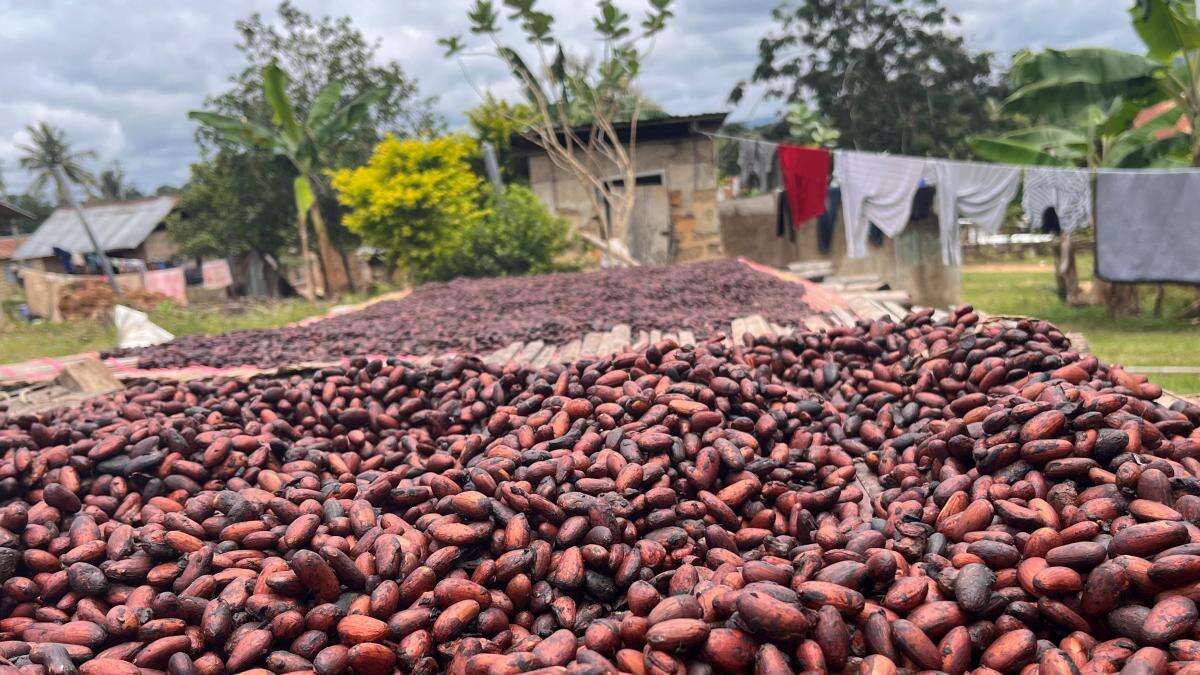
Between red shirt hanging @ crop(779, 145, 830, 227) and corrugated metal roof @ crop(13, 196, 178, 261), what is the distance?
22104mm

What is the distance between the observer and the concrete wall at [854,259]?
11836mm

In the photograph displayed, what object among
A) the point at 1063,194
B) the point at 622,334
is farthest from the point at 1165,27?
the point at 622,334

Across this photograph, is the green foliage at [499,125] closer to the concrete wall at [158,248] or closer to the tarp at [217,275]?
the tarp at [217,275]

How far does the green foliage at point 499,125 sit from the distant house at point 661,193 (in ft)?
3.41

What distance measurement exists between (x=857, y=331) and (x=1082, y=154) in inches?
359

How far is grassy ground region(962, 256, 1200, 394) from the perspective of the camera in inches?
295

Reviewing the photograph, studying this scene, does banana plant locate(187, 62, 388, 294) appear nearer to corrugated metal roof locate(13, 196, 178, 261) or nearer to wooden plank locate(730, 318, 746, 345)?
wooden plank locate(730, 318, 746, 345)

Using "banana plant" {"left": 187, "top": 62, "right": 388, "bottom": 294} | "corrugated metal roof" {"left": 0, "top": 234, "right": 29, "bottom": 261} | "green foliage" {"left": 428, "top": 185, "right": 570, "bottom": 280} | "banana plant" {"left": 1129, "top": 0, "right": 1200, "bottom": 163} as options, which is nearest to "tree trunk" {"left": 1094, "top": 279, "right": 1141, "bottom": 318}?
"banana plant" {"left": 1129, "top": 0, "right": 1200, "bottom": 163}

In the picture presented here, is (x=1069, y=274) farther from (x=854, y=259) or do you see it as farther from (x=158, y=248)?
(x=158, y=248)

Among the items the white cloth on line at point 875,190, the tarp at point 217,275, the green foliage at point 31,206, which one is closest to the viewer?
the white cloth on line at point 875,190

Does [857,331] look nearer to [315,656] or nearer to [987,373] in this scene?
[987,373]

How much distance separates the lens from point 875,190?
32.7 ft

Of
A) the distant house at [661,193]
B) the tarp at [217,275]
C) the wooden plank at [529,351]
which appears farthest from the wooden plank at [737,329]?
the tarp at [217,275]

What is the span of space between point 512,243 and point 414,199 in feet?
8.07
